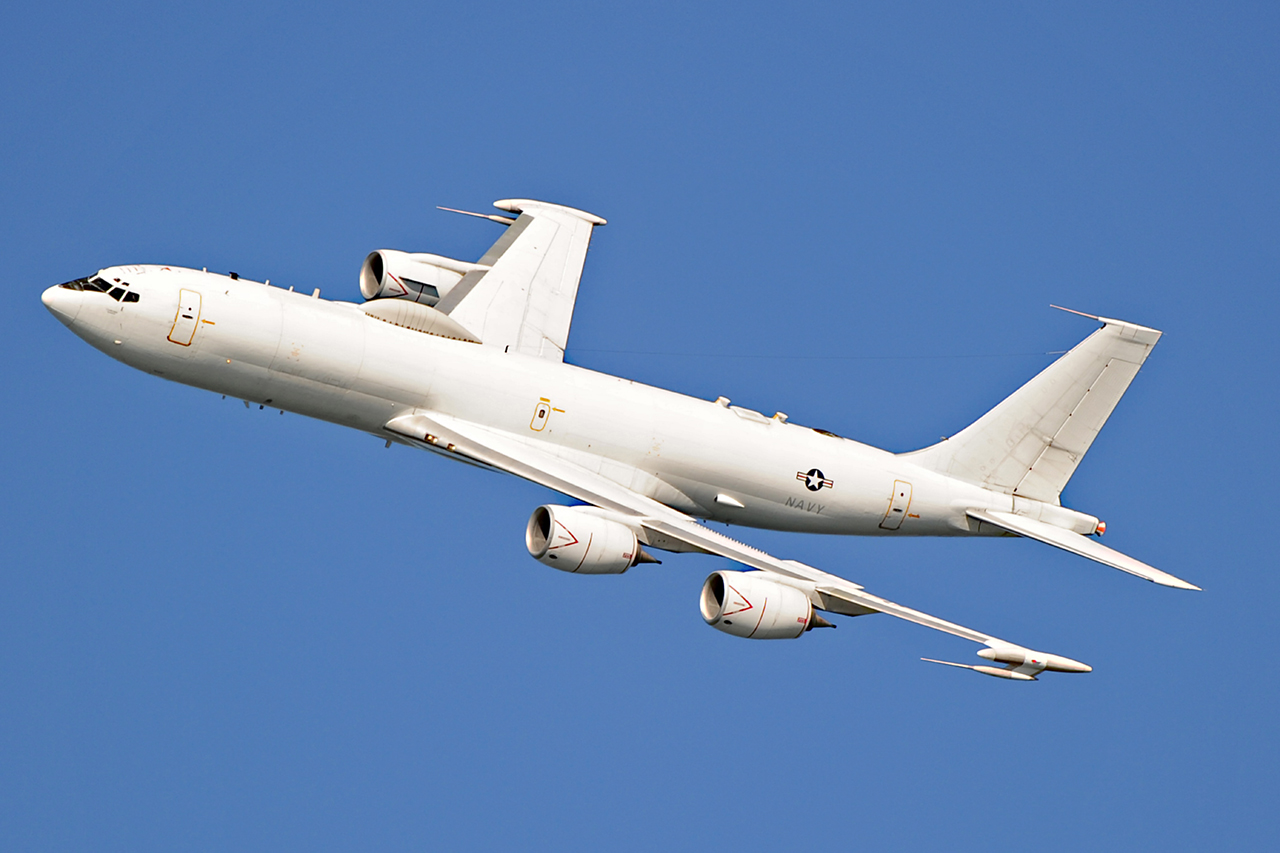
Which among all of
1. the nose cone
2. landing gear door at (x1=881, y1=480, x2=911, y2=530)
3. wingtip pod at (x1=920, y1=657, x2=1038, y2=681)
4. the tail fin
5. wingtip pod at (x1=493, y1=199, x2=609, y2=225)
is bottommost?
wingtip pod at (x1=920, y1=657, x2=1038, y2=681)

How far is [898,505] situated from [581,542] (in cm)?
1390

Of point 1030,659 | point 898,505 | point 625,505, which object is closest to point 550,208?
point 625,505

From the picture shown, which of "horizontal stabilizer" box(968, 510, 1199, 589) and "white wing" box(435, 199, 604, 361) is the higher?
"white wing" box(435, 199, 604, 361)

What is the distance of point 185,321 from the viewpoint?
53.4 metres

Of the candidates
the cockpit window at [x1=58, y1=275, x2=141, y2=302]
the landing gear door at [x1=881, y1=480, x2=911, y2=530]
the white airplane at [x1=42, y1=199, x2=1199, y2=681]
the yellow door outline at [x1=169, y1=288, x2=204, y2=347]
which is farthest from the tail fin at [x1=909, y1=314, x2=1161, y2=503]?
the cockpit window at [x1=58, y1=275, x2=141, y2=302]

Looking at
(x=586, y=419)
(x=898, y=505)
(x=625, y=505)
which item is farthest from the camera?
(x=898, y=505)

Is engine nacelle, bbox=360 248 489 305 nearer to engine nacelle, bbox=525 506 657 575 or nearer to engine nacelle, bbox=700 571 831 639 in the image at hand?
engine nacelle, bbox=525 506 657 575

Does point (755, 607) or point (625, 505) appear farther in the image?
point (625, 505)

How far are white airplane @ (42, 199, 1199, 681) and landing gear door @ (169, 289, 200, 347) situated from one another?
0.04 metres

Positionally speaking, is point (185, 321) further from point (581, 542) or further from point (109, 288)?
point (581, 542)

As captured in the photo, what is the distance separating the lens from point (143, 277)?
176ft

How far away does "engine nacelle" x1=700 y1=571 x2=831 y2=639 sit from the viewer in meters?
55.1

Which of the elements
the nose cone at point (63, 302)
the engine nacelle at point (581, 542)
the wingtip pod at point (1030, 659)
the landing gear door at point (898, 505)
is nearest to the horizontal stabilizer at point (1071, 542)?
the landing gear door at point (898, 505)

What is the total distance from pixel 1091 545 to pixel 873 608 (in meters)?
11.4
